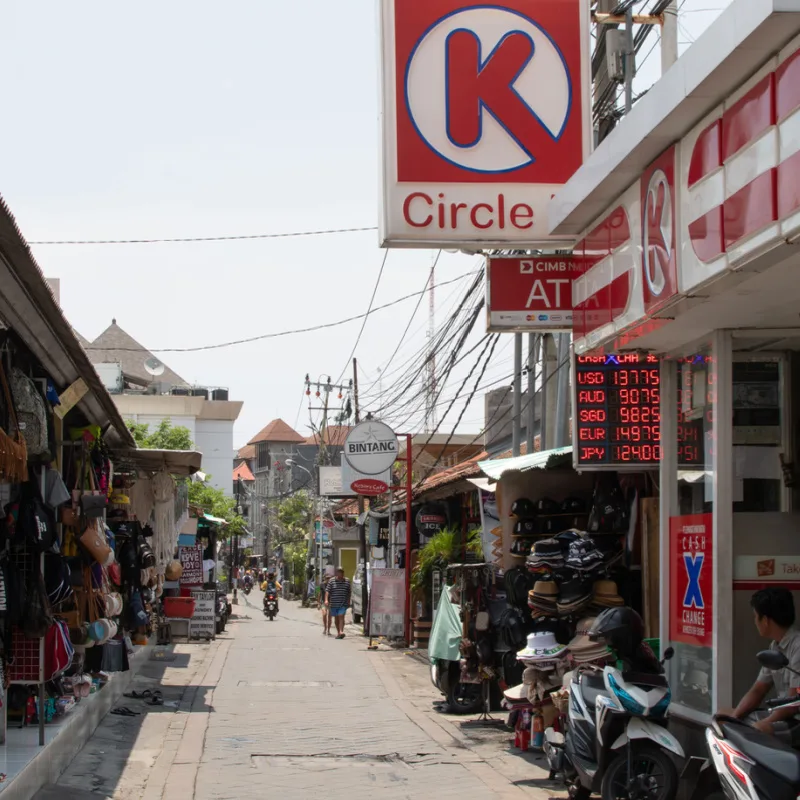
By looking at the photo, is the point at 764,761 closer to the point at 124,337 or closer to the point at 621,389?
the point at 621,389

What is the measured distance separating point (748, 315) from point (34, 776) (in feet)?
19.7

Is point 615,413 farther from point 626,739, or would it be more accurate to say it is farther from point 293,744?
A: point 293,744

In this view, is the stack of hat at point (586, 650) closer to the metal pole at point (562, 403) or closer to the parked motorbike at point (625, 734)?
the parked motorbike at point (625, 734)

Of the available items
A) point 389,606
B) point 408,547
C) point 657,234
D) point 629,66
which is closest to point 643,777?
point 657,234

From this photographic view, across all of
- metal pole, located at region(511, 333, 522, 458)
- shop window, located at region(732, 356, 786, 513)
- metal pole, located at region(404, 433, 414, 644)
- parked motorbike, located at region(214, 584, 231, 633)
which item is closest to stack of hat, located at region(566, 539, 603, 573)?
shop window, located at region(732, 356, 786, 513)

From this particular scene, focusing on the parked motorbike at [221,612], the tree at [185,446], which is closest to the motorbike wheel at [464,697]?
the parked motorbike at [221,612]

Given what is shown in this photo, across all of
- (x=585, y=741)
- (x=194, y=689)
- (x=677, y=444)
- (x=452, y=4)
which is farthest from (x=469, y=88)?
(x=194, y=689)

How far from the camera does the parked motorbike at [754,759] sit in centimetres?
552

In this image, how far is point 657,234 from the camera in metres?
7.53

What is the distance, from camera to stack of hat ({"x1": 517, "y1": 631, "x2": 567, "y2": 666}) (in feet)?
33.8

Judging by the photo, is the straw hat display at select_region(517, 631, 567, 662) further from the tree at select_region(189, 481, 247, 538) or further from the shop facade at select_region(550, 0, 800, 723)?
the tree at select_region(189, 481, 247, 538)

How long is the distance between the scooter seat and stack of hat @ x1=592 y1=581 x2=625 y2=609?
4.42 metres

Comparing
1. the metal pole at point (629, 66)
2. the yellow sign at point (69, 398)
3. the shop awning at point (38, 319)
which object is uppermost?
the metal pole at point (629, 66)

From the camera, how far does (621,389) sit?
34.7 feet
